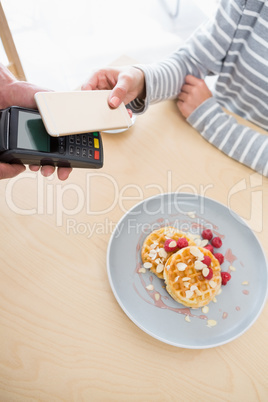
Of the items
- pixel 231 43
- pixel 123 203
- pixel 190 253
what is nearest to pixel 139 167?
pixel 123 203

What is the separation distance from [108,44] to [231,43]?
110 cm

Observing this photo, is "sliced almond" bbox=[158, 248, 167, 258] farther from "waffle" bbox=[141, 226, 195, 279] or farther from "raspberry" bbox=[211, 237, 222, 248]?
"raspberry" bbox=[211, 237, 222, 248]

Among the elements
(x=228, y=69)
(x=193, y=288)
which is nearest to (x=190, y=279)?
(x=193, y=288)

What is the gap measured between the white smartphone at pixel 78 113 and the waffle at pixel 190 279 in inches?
10.2

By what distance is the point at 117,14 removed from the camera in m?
1.77

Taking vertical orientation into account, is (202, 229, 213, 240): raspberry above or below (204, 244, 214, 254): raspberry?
above

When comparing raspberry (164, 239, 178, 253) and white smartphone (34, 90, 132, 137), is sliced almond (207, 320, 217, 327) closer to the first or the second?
raspberry (164, 239, 178, 253)

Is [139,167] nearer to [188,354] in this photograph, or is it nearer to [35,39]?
[188,354]

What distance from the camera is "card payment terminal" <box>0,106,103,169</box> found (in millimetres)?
506

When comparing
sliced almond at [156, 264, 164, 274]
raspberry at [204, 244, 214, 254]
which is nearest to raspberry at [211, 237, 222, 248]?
raspberry at [204, 244, 214, 254]

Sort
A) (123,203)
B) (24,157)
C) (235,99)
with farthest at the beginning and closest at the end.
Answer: (235,99) → (123,203) → (24,157)

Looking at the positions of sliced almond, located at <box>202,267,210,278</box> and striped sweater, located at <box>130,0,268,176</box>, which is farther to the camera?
striped sweater, located at <box>130,0,268,176</box>

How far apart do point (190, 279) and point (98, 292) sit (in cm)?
16

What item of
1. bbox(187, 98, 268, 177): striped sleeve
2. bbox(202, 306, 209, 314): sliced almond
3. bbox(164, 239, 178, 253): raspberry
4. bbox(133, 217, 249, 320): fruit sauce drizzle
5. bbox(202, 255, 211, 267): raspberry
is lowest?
bbox(202, 306, 209, 314): sliced almond
